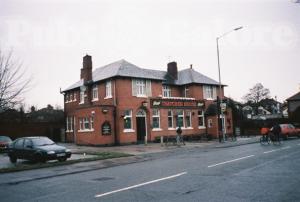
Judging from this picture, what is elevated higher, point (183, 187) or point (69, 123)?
point (69, 123)

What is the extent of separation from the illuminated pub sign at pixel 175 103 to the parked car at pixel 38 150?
1685 centimetres

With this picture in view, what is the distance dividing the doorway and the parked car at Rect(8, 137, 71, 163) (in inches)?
599

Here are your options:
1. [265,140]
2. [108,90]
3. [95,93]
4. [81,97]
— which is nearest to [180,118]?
[108,90]

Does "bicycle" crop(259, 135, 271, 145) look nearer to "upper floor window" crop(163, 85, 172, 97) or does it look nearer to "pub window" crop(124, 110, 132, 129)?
"pub window" crop(124, 110, 132, 129)

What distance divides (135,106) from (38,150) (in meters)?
16.2

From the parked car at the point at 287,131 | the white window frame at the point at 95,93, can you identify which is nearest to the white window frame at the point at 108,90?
the white window frame at the point at 95,93

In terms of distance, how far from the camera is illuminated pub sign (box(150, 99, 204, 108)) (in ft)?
114

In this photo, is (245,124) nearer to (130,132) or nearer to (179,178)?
(130,132)

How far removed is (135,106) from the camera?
3341 centimetres

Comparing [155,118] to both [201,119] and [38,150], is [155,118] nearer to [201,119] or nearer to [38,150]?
[201,119]

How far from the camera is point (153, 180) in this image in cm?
1026

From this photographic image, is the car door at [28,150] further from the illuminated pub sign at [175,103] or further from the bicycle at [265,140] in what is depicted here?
the bicycle at [265,140]

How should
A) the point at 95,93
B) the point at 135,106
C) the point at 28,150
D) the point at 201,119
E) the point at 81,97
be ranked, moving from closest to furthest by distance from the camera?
the point at 28,150, the point at 135,106, the point at 95,93, the point at 81,97, the point at 201,119

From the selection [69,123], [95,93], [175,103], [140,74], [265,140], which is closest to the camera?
[265,140]
